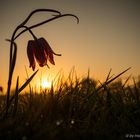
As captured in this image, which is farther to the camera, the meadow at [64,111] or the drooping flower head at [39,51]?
the drooping flower head at [39,51]

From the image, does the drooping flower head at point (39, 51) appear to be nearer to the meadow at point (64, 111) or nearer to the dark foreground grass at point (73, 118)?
the meadow at point (64, 111)

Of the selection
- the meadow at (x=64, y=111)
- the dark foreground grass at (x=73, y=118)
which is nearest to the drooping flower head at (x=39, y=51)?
the meadow at (x=64, y=111)

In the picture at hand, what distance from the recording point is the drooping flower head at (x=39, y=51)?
8.70ft

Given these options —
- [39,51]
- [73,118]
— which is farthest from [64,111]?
[39,51]

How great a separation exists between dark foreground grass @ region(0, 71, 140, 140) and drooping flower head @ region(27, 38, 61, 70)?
259mm

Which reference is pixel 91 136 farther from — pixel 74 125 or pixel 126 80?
pixel 126 80

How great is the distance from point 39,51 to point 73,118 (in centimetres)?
A: 83

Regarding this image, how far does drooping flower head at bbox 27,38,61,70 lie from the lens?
2652 millimetres

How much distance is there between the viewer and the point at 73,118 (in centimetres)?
202

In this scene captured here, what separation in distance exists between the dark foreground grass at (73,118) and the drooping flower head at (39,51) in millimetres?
259

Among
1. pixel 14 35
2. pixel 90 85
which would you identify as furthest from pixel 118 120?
pixel 14 35

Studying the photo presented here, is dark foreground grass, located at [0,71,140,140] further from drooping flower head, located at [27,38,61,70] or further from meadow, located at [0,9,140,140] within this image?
drooping flower head, located at [27,38,61,70]

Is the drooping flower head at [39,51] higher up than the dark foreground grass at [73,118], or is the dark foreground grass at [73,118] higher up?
the drooping flower head at [39,51]

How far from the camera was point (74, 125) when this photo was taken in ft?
5.87
